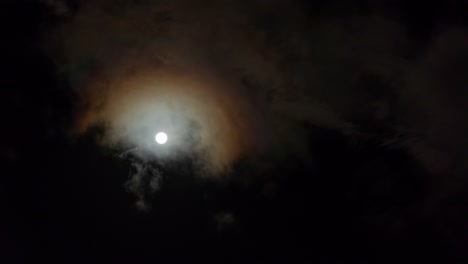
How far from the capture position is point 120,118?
10.3 meters

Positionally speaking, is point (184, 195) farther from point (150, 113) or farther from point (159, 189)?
point (150, 113)

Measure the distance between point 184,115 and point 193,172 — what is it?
1.68 metres

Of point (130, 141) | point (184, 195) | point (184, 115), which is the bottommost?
point (184, 195)

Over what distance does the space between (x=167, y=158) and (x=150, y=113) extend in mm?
1395

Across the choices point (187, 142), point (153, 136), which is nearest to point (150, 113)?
point (153, 136)

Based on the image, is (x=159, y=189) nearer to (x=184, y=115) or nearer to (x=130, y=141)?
(x=130, y=141)

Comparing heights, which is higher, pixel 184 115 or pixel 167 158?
pixel 184 115

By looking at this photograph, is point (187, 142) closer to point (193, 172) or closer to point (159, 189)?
point (193, 172)

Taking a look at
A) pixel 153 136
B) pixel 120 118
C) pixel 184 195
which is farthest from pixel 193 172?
pixel 120 118

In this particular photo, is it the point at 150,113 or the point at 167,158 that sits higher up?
the point at 150,113

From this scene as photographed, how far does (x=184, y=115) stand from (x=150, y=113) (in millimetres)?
987

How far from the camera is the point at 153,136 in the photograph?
400 inches

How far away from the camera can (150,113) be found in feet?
33.9

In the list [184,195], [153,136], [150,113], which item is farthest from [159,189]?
[150,113]
